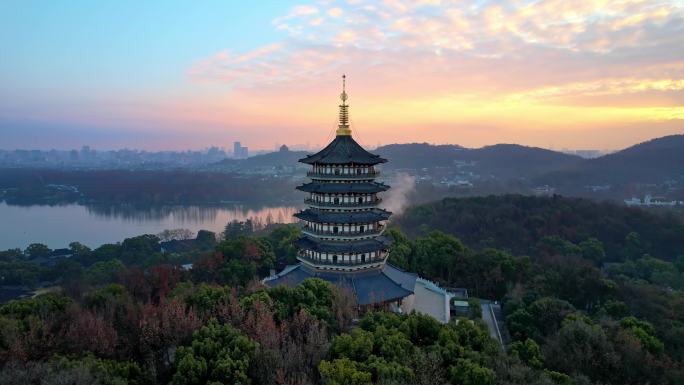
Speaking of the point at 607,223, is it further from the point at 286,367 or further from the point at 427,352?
the point at 286,367

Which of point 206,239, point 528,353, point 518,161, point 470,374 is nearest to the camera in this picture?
point 470,374

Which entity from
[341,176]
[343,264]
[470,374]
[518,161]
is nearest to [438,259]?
[343,264]

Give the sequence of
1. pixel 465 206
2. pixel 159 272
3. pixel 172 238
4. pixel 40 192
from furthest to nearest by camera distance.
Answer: pixel 40 192 → pixel 172 238 → pixel 465 206 → pixel 159 272

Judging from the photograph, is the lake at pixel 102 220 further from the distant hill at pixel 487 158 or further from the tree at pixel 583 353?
the distant hill at pixel 487 158

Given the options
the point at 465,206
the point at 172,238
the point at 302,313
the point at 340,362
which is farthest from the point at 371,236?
the point at 172,238

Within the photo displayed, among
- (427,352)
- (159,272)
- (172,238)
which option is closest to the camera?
(427,352)

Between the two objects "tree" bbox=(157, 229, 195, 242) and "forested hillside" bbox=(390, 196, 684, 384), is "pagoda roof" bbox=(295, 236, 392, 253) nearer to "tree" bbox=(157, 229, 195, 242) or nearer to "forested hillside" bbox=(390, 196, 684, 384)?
"forested hillside" bbox=(390, 196, 684, 384)

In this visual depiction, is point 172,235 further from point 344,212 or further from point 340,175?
point 340,175
